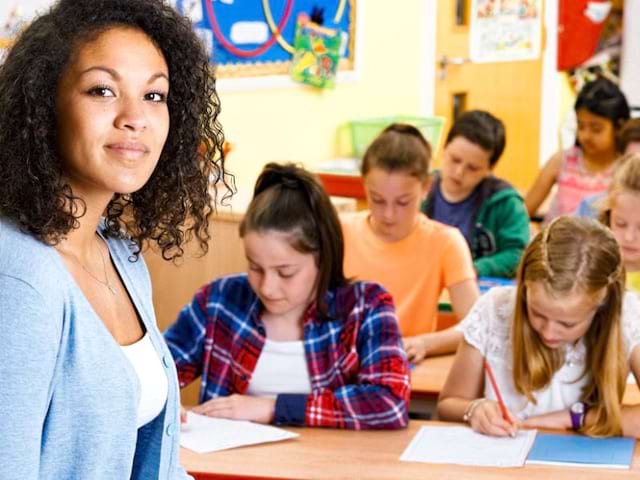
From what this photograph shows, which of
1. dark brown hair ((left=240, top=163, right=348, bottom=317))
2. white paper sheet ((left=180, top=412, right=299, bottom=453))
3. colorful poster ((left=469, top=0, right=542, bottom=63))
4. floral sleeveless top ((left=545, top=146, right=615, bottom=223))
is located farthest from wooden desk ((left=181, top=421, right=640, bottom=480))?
colorful poster ((left=469, top=0, right=542, bottom=63))

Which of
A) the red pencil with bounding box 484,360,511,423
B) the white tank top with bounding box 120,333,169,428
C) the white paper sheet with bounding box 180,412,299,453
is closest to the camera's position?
the white tank top with bounding box 120,333,169,428

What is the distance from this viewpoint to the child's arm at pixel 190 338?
8.17ft

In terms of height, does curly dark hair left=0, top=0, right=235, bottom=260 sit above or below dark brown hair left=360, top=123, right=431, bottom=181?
above

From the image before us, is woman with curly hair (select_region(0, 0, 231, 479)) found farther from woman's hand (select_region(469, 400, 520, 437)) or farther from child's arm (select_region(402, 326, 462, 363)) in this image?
child's arm (select_region(402, 326, 462, 363))

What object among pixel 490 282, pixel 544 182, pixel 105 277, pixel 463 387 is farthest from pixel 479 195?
pixel 105 277

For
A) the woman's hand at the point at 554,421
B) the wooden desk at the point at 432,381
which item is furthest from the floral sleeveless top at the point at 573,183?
the woman's hand at the point at 554,421

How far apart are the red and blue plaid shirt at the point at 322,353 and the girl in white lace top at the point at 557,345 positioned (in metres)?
0.17

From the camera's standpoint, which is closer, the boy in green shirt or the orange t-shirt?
the orange t-shirt

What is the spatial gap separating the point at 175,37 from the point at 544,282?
107 centimetres

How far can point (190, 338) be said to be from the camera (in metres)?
2.50

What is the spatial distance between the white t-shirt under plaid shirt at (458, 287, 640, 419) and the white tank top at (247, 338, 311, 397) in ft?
1.13

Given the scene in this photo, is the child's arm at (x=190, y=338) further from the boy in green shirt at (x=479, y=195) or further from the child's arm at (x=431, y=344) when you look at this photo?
the boy in green shirt at (x=479, y=195)

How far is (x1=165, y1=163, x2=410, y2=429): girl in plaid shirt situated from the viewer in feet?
7.75

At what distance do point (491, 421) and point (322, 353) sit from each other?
37 centimetres
